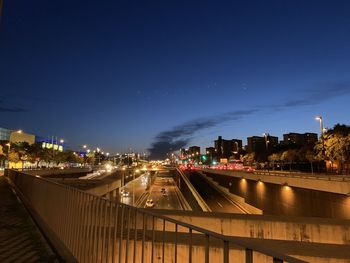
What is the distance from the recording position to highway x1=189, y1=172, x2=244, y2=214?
225 ft

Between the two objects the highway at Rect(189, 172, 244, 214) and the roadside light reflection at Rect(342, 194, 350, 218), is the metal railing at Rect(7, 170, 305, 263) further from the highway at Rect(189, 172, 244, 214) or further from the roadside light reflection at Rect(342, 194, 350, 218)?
the highway at Rect(189, 172, 244, 214)

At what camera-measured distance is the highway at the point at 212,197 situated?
225ft

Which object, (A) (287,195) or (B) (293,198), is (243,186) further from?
(B) (293,198)

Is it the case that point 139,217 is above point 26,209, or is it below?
above

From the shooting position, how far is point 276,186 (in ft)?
170

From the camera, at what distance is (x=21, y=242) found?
8539 mm

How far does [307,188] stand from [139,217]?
38.9m

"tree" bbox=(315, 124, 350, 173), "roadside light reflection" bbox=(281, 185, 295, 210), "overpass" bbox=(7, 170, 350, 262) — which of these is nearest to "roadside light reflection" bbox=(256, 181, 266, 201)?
"roadside light reflection" bbox=(281, 185, 295, 210)

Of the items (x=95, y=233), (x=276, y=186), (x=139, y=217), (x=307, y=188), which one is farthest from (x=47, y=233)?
(x=276, y=186)

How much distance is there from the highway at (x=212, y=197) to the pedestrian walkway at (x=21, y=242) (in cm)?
5620

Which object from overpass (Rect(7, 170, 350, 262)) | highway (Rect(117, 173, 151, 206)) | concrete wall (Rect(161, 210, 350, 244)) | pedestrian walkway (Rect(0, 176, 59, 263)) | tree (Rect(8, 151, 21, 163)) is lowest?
highway (Rect(117, 173, 151, 206))

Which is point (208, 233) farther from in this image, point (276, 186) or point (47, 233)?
point (276, 186)

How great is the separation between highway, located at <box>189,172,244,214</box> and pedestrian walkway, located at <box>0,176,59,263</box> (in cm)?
5620

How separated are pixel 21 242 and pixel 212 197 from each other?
251 feet
